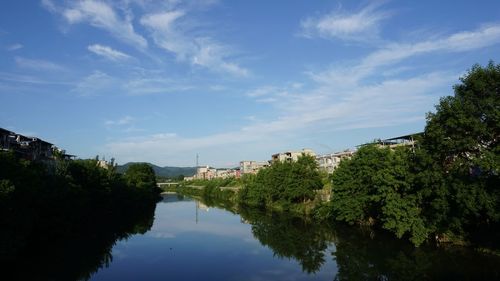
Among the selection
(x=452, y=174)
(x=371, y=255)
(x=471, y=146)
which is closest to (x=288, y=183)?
(x=371, y=255)

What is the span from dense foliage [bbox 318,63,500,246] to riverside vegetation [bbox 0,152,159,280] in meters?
25.2

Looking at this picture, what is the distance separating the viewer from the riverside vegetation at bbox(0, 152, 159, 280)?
30.8 meters

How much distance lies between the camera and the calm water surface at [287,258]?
29.6 meters

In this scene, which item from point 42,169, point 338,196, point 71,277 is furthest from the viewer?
point 338,196

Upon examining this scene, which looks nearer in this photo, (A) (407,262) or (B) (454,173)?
(B) (454,173)

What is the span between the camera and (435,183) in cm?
3334

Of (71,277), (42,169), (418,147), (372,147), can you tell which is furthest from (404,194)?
(42,169)

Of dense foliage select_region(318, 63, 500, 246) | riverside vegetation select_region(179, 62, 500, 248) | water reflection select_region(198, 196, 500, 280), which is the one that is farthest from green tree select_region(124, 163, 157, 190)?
dense foliage select_region(318, 63, 500, 246)

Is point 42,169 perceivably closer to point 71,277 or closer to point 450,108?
point 71,277

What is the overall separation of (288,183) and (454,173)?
41.0 meters

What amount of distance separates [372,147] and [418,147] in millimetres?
13502

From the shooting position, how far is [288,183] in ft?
233

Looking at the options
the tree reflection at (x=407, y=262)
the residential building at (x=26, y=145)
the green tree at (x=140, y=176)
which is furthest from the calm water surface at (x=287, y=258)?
the green tree at (x=140, y=176)

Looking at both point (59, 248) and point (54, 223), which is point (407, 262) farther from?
point (54, 223)
